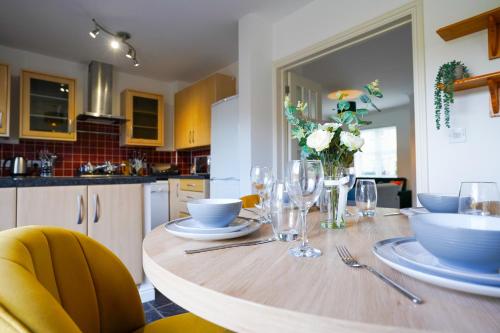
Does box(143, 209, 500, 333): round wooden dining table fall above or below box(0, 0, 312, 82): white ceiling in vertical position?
below

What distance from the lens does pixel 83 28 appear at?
10.1 ft

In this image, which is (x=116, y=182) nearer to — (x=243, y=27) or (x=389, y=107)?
(x=243, y=27)

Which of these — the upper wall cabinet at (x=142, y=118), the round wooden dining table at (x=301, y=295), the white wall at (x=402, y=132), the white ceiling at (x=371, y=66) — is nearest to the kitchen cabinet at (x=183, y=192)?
the upper wall cabinet at (x=142, y=118)

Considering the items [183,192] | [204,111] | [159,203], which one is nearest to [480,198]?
[183,192]

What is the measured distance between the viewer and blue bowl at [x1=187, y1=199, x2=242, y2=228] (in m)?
0.71

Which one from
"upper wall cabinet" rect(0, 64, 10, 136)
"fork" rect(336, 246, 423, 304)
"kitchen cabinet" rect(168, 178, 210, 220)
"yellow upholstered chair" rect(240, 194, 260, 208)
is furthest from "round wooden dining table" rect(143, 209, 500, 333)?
"upper wall cabinet" rect(0, 64, 10, 136)

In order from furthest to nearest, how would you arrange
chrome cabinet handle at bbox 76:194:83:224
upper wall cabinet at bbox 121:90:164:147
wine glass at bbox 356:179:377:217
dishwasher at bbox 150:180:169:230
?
upper wall cabinet at bbox 121:90:164:147 < dishwasher at bbox 150:180:169:230 < chrome cabinet handle at bbox 76:194:83:224 < wine glass at bbox 356:179:377:217

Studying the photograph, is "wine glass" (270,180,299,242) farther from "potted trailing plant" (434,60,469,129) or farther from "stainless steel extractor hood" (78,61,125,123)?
"stainless steel extractor hood" (78,61,125,123)

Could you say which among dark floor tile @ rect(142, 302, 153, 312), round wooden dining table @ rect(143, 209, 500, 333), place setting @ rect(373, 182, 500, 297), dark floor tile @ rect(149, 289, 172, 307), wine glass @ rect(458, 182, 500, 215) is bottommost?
dark floor tile @ rect(149, 289, 172, 307)

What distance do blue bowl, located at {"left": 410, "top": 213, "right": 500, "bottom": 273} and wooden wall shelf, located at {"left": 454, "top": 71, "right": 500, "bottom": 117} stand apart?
1.63m

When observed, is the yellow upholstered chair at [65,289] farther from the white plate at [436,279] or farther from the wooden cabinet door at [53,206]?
the wooden cabinet door at [53,206]

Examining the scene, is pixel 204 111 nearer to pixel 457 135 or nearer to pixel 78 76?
pixel 78 76

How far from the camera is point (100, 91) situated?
154 inches

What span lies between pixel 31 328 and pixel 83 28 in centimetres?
366
